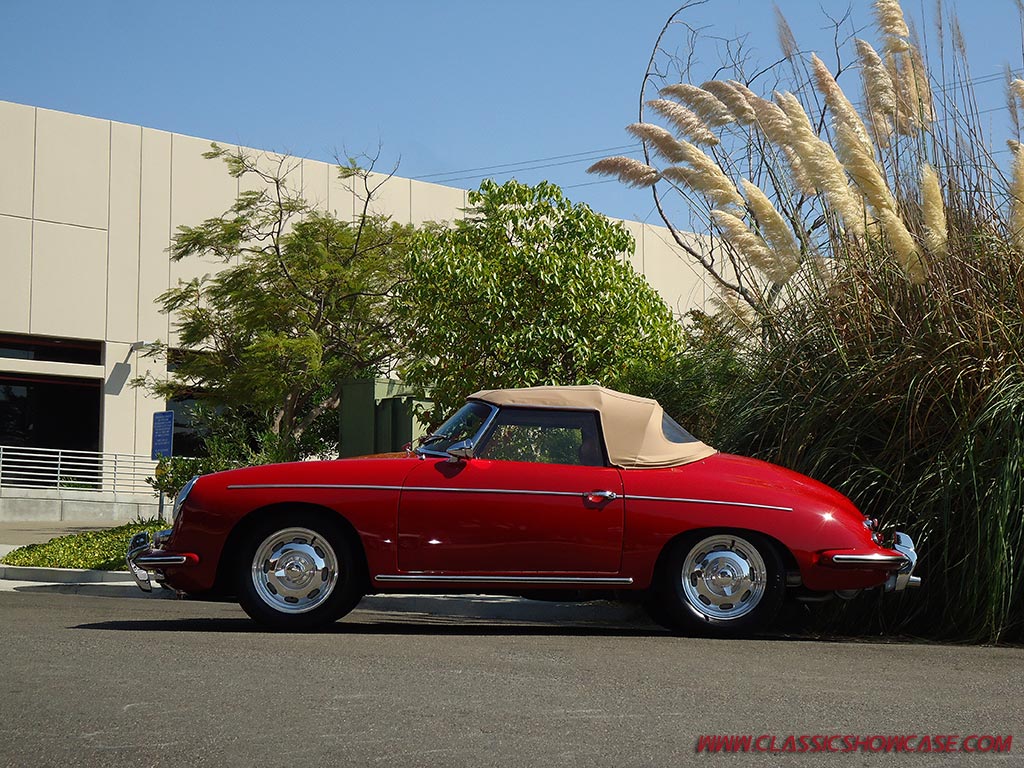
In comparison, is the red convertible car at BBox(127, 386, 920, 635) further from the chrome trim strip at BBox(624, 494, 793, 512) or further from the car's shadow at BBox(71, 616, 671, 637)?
the car's shadow at BBox(71, 616, 671, 637)

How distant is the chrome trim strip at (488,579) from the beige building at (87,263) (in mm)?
26302

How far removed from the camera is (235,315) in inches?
1003

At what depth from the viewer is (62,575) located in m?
13.6

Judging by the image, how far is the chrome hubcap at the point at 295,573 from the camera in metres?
7.98

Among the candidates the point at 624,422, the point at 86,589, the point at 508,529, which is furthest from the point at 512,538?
the point at 86,589

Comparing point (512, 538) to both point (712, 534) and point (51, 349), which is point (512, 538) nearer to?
point (712, 534)

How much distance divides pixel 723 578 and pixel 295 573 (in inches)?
105

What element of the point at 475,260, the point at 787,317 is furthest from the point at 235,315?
the point at 787,317

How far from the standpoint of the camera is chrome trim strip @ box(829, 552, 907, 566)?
25.7 ft

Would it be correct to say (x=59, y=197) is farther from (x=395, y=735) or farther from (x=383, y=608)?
(x=395, y=735)

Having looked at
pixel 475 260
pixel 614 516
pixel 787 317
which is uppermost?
pixel 475 260

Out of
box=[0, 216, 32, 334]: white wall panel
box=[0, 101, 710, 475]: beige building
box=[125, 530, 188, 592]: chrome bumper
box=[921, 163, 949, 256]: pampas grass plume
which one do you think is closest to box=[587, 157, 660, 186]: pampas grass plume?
box=[921, 163, 949, 256]: pampas grass plume

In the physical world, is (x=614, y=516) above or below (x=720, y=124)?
below

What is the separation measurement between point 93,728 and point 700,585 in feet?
14.2
